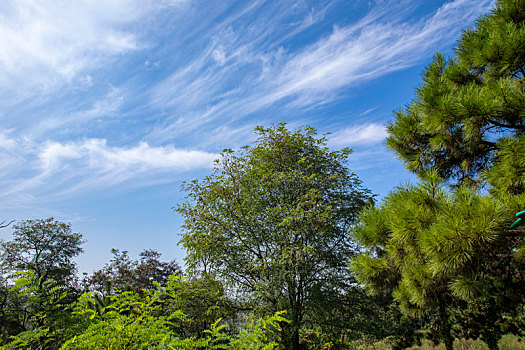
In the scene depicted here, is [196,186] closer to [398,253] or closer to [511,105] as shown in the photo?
[398,253]

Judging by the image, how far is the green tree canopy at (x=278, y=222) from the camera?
26.3 ft

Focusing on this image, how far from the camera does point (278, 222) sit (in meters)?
8.62

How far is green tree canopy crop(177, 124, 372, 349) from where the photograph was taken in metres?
8.03

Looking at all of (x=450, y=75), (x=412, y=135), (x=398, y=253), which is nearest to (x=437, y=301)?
(x=398, y=253)

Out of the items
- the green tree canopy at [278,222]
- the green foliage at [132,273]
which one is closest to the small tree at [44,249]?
the green foliage at [132,273]

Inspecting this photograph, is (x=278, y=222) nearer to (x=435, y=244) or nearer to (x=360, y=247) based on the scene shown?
(x=360, y=247)

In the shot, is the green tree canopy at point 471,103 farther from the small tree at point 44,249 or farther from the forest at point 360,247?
the small tree at point 44,249

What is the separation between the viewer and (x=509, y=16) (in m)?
4.91

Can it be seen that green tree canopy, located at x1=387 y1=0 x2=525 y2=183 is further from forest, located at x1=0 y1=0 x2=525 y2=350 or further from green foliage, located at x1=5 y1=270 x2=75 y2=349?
green foliage, located at x1=5 y1=270 x2=75 y2=349

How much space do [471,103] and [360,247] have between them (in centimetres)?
291

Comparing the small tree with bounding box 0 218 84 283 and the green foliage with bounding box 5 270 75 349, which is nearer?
the green foliage with bounding box 5 270 75 349

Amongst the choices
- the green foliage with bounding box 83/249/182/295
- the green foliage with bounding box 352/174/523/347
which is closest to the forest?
the green foliage with bounding box 352/174/523/347

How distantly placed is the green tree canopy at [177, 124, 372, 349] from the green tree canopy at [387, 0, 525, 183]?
3.04 meters

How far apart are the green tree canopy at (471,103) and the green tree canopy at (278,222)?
304cm
